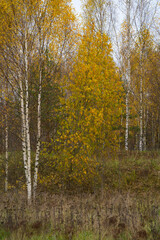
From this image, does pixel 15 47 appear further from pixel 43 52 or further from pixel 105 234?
pixel 105 234

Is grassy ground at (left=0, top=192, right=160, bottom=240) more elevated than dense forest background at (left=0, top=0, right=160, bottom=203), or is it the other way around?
dense forest background at (left=0, top=0, right=160, bottom=203)

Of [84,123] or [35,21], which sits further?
[84,123]

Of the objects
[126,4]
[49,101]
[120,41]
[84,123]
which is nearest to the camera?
[84,123]

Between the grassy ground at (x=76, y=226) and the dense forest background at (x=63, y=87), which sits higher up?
the dense forest background at (x=63, y=87)

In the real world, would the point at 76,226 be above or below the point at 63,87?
below

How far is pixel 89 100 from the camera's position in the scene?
8.34 meters

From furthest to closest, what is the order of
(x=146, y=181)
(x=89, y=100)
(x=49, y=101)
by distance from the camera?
(x=49, y=101) < (x=146, y=181) < (x=89, y=100)

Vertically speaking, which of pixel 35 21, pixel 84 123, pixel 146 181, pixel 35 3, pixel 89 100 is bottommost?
pixel 146 181

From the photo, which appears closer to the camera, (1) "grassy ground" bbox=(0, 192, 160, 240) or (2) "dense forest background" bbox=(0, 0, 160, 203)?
(1) "grassy ground" bbox=(0, 192, 160, 240)

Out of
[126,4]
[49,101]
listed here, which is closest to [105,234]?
[49,101]

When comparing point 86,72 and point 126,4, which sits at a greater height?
point 126,4

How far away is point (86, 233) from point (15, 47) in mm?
5257

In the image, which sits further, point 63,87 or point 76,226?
point 63,87

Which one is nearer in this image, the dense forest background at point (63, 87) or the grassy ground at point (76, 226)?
the grassy ground at point (76, 226)
